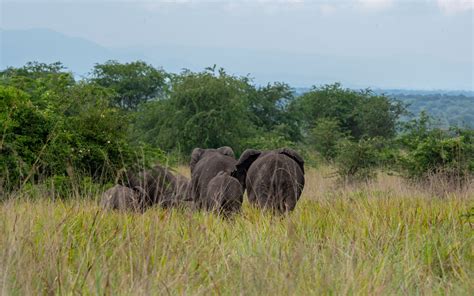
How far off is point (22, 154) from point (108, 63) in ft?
91.5

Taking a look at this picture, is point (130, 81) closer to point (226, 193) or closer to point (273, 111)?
point (273, 111)

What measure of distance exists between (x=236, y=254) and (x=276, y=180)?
8.71 ft

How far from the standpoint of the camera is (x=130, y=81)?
35906 millimetres

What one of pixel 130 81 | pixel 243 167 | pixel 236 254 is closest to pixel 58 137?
pixel 243 167

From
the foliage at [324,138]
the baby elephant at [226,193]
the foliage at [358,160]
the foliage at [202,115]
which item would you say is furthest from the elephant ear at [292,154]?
the foliage at [324,138]

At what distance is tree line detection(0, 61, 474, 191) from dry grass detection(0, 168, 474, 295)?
0.80 metres

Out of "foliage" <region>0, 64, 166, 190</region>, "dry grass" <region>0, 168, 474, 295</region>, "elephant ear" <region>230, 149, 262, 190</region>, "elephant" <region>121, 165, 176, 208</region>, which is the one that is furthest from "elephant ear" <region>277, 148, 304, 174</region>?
"foliage" <region>0, 64, 166, 190</region>

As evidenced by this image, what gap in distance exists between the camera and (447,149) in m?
14.0

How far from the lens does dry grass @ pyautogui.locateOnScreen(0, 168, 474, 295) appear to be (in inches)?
171

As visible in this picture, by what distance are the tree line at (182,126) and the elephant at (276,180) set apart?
Result: 1.30m

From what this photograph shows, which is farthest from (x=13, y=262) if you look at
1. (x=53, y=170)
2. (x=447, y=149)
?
(x=447, y=149)

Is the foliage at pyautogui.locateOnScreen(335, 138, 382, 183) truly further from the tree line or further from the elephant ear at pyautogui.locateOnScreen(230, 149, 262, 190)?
the elephant ear at pyautogui.locateOnScreen(230, 149, 262, 190)

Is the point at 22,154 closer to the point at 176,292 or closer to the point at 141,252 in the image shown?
the point at 141,252

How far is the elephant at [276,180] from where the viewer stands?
26.1 feet
